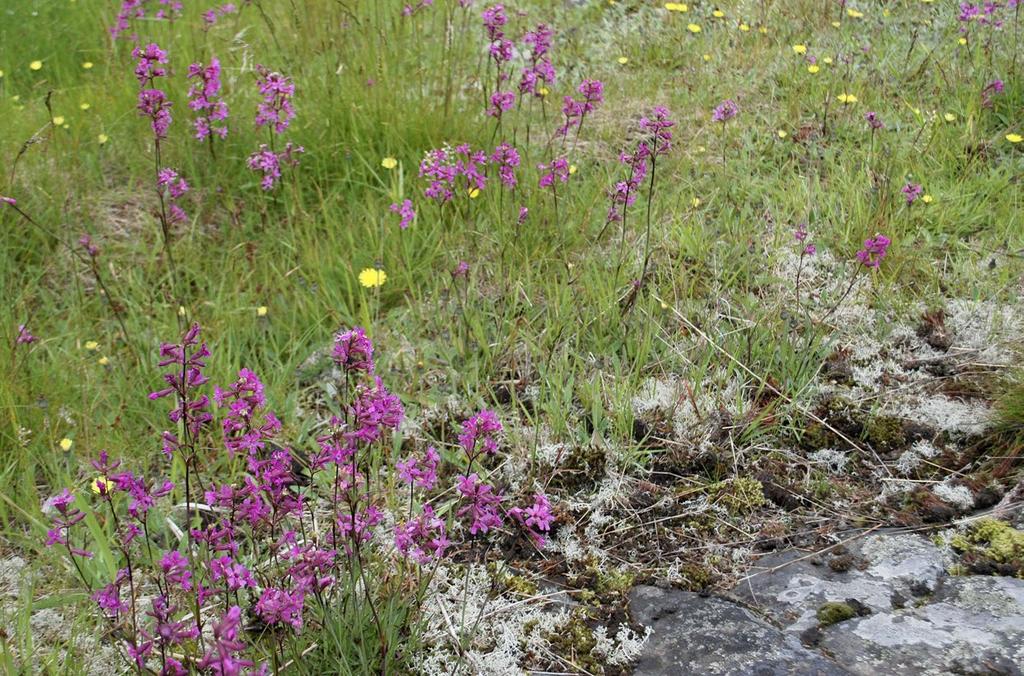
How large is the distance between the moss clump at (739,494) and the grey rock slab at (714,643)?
37 cm

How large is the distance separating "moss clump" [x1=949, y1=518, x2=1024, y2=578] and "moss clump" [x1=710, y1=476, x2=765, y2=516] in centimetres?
50

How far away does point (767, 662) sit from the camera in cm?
185

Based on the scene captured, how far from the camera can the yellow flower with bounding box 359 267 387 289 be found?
325 cm

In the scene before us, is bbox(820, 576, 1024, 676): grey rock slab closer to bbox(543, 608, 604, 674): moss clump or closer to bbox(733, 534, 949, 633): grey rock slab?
bbox(733, 534, 949, 633): grey rock slab

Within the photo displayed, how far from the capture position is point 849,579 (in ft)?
7.00

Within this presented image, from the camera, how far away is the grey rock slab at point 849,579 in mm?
2049

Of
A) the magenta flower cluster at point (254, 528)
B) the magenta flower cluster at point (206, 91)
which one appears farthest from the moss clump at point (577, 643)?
the magenta flower cluster at point (206, 91)

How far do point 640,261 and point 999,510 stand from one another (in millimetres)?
1511

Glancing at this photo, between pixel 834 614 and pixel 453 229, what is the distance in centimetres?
211

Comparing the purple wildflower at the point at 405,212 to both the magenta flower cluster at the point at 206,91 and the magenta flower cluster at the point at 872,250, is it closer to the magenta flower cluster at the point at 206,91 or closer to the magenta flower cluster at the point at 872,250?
the magenta flower cluster at the point at 206,91

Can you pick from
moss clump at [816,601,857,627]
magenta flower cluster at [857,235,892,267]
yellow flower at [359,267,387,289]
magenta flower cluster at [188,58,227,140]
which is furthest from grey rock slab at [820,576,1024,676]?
magenta flower cluster at [188,58,227,140]

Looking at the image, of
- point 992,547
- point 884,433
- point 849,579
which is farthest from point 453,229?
point 992,547

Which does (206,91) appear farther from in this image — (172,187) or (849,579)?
(849,579)

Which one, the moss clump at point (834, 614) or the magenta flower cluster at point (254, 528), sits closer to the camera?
the magenta flower cluster at point (254, 528)
